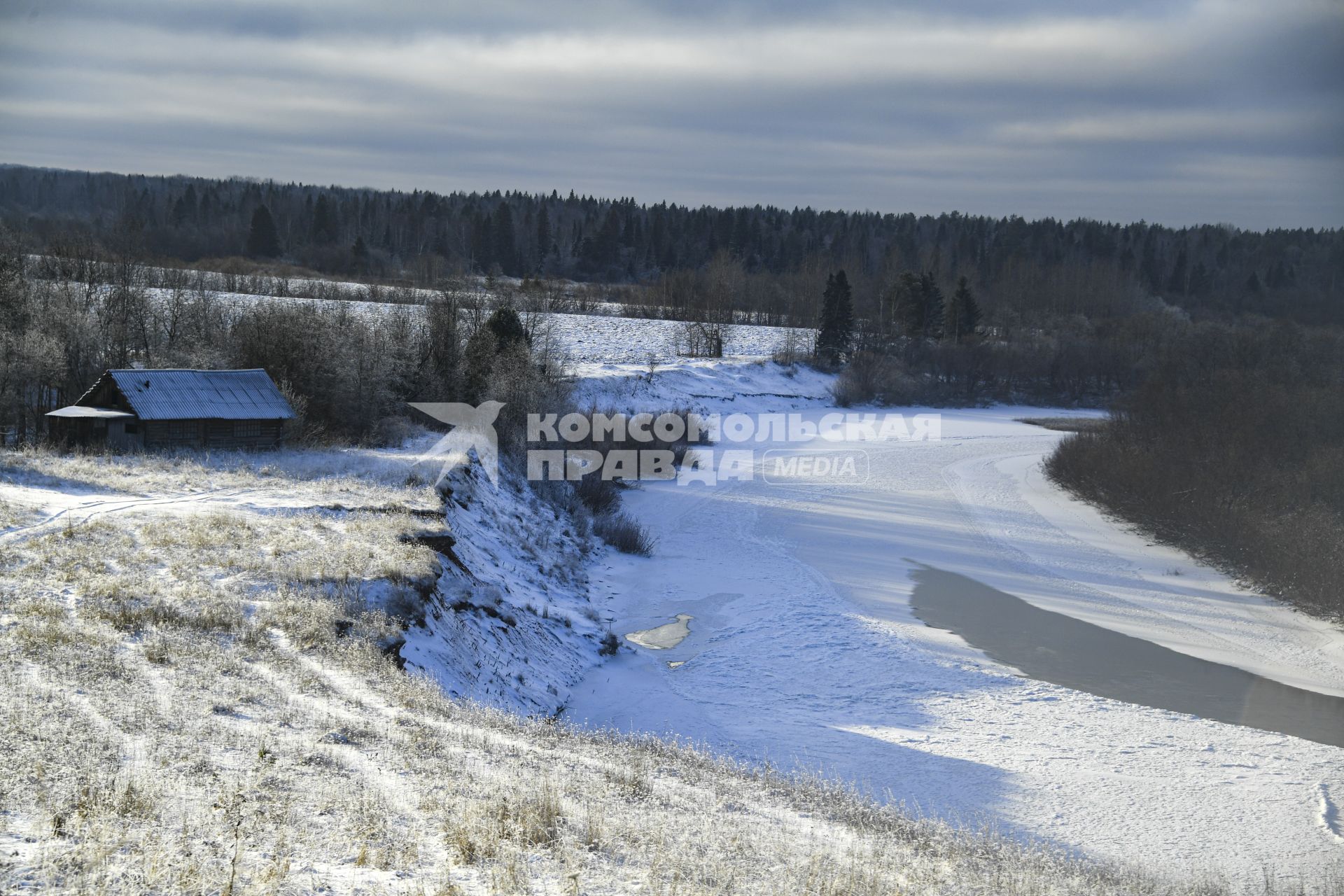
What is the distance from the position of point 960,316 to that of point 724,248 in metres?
34.7

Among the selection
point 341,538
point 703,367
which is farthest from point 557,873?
point 703,367

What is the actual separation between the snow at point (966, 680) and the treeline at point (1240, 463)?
1.05 meters

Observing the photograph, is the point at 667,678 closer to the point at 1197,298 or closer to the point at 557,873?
the point at 557,873

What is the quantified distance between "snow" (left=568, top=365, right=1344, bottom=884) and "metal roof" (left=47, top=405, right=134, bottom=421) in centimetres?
1275

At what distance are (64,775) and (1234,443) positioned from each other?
32119mm

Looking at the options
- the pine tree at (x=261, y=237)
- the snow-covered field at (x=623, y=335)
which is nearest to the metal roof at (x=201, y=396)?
the snow-covered field at (x=623, y=335)

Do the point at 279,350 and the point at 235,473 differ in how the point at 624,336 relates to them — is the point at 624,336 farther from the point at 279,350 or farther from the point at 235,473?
the point at 235,473

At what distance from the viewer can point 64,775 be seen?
6215 millimetres

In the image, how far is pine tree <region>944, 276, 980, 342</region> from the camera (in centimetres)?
7188

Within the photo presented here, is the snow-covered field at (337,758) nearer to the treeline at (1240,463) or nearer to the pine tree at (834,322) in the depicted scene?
the treeline at (1240,463)

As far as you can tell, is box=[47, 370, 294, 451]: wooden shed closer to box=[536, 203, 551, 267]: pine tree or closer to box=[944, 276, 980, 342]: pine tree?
box=[944, 276, 980, 342]: pine tree

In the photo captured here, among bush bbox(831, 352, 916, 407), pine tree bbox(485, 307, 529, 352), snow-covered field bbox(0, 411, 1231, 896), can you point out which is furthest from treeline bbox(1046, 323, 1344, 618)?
pine tree bbox(485, 307, 529, 352)

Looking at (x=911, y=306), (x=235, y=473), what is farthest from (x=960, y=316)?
(x=235, y=473)

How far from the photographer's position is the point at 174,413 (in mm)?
23266
